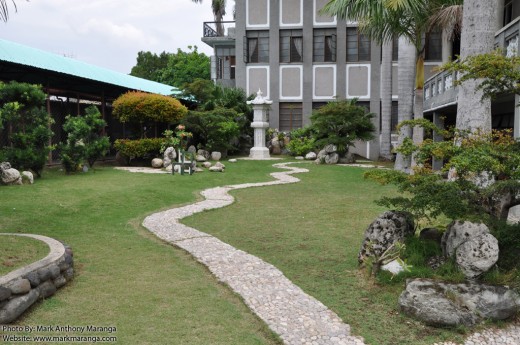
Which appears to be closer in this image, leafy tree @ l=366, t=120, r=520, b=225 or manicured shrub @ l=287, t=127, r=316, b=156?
leafy tree @ l=366, t=120, r=520, b=225

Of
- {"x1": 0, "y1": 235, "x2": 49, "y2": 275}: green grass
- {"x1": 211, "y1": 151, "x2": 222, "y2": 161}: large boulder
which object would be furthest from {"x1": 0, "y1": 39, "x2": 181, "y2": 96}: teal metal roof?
{"x1": 0, "y1": 235, "x2": 49, "y2": 275}: green grass

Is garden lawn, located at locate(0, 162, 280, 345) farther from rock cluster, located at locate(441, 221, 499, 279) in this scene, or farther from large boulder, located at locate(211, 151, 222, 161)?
large boulder, located at locate(211, 151, 222, 161)

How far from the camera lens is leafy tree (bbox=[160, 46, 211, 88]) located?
140 ft

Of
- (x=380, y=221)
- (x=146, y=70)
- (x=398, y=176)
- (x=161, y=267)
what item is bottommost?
(x=161, y=267)

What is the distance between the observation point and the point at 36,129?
13.2 metres

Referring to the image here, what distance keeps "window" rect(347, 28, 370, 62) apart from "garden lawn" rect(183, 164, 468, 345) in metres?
14.3

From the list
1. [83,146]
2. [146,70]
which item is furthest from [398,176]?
[146,70]

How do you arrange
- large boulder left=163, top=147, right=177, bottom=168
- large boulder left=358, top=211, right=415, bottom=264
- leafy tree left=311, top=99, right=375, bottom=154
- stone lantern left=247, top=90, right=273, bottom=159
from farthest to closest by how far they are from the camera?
1. stone lantern left=247, top=90, right=273, bottom=159
2. leafy tree left=311, top=99, right=375, bottom=154
3. large boulder left=163, top=147, right=177, bottom=168
4. large boulder left=358, top=211, right=415, bottom=264

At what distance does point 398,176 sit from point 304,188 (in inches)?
335

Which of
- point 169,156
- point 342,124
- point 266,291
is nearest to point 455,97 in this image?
point 342,124

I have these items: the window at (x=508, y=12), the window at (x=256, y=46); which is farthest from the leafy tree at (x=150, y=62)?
the window at (x=508, y=12)

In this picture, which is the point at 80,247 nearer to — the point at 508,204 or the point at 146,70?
the point at 508,204

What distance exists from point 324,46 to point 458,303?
24370mm

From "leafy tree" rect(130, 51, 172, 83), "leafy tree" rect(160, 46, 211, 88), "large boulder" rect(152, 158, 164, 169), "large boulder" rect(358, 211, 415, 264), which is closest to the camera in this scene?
"large boulder" rect(358, 211, 415, 264)
